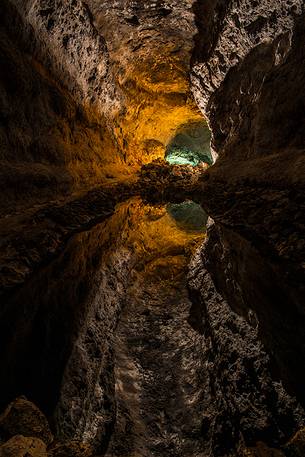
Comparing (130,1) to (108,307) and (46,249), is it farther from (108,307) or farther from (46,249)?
(108,307)

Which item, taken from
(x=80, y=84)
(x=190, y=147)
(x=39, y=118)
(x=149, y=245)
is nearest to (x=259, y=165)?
(x=149, y=245)

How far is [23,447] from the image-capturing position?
1930 mm

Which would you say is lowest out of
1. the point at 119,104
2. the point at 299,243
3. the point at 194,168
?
the point at 299,243

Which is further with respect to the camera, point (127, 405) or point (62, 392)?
point (127, 405)

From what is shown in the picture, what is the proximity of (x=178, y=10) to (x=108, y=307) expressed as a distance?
292 inches

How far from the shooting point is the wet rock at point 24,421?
80.0 inches

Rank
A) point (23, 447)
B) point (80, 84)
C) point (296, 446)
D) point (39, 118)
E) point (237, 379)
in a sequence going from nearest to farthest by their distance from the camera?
point (296, 446)
point (23, 447)
point (237, 379)
point (39, 118)
point (80, 84)

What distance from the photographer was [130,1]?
23.6 ft

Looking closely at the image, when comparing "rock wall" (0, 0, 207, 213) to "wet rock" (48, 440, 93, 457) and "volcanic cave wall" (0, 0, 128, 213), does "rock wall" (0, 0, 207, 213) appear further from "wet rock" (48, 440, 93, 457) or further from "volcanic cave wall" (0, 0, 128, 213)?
"wet rock" (48, 440, 93, 457)

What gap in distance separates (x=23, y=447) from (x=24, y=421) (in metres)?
0.20

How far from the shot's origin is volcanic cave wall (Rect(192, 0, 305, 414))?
2.25 metres

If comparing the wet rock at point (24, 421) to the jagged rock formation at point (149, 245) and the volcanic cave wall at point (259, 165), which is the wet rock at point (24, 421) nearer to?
the jagged rock formation at point (149, 245)

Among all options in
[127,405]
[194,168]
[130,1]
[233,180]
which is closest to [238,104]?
[233,180]

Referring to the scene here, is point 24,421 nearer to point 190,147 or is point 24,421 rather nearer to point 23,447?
point 23,447
